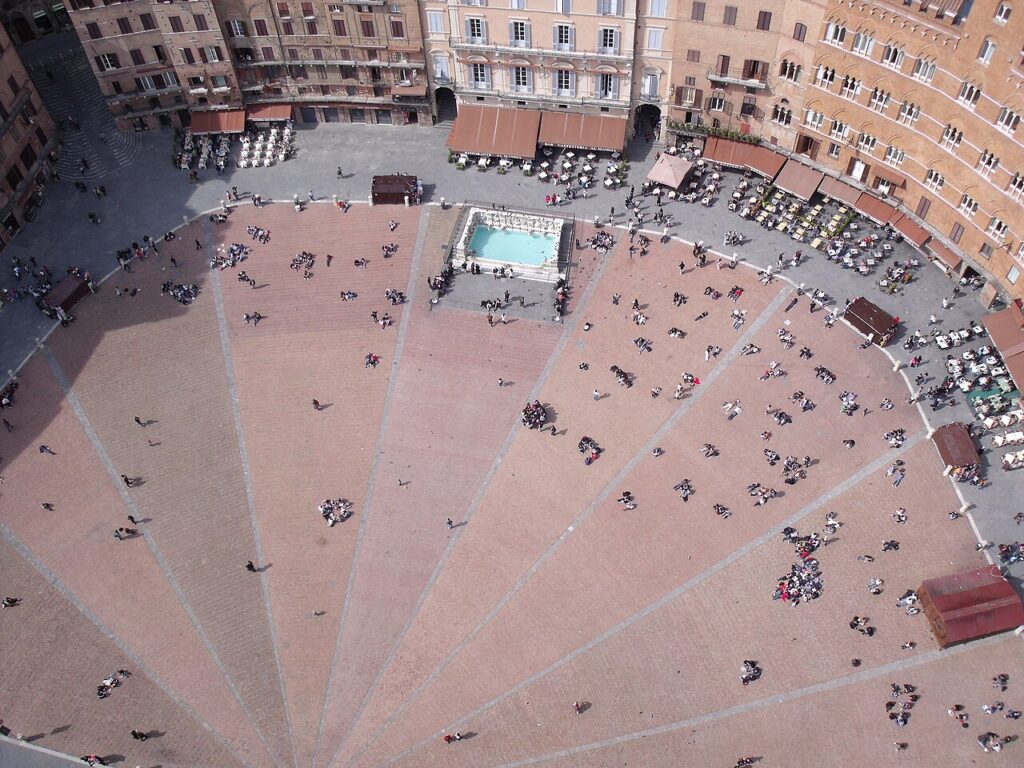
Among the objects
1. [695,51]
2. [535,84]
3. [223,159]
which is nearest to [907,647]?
[695,51]

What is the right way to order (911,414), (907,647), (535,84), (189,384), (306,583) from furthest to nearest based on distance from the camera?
(535,84) → (189,384) → (911,414) → (306,583) → (907,647)

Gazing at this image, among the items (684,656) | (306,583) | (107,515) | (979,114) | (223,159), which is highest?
(223,159)

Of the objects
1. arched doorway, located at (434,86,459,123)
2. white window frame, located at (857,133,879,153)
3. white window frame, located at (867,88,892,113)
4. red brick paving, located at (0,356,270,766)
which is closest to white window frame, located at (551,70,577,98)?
arched doorway, located at (434,86,459,123)

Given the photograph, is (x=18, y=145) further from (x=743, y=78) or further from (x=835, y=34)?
(x=835, y=34)

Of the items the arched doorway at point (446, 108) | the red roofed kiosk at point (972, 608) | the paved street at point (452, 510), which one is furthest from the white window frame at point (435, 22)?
the red roofed kiosk at point (972, 608)

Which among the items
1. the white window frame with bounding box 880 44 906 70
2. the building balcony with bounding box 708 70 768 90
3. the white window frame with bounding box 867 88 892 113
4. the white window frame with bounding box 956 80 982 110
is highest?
the building balcony with bounding box 708 70 768 90

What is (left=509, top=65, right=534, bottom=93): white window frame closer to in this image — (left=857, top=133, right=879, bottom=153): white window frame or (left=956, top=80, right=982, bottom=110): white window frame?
(left=857, top=133, right=879, bottom=153): white window frame

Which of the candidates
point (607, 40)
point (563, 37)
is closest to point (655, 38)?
point (607, 40)

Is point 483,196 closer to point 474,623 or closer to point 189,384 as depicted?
point 189,384
